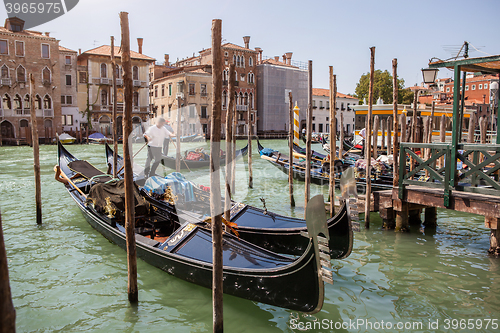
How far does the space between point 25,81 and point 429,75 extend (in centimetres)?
2287

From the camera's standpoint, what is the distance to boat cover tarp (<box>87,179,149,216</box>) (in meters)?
4.06

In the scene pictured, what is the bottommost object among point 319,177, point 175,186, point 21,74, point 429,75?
point 319,177

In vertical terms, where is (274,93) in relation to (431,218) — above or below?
above

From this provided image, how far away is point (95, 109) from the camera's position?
23750 millimetres

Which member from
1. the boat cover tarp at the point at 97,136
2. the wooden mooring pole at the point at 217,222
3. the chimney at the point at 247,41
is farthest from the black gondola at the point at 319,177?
the chimney at the point at 247,41

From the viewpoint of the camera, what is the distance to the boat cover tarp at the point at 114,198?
4.06m

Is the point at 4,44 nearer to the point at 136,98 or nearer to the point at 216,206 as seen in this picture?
the point at 136,98

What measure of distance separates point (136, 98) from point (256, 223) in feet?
76.5

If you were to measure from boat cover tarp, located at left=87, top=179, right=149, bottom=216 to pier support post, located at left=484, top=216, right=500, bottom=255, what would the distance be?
349 centimetres

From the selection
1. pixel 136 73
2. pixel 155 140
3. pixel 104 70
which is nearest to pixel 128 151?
pixel 155 140

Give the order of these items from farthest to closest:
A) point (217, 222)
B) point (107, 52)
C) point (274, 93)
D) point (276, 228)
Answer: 1. point (274, 93)
2. point (107, 52)
3. point (276, 228)
4. point (217, 222)

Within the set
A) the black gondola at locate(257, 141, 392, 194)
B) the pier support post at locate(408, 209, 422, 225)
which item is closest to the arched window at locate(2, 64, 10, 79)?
the black gondola at locate(257, 141, 392, 194)

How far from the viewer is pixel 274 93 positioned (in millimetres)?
28250

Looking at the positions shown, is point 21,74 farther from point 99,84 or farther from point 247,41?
point 247,41
